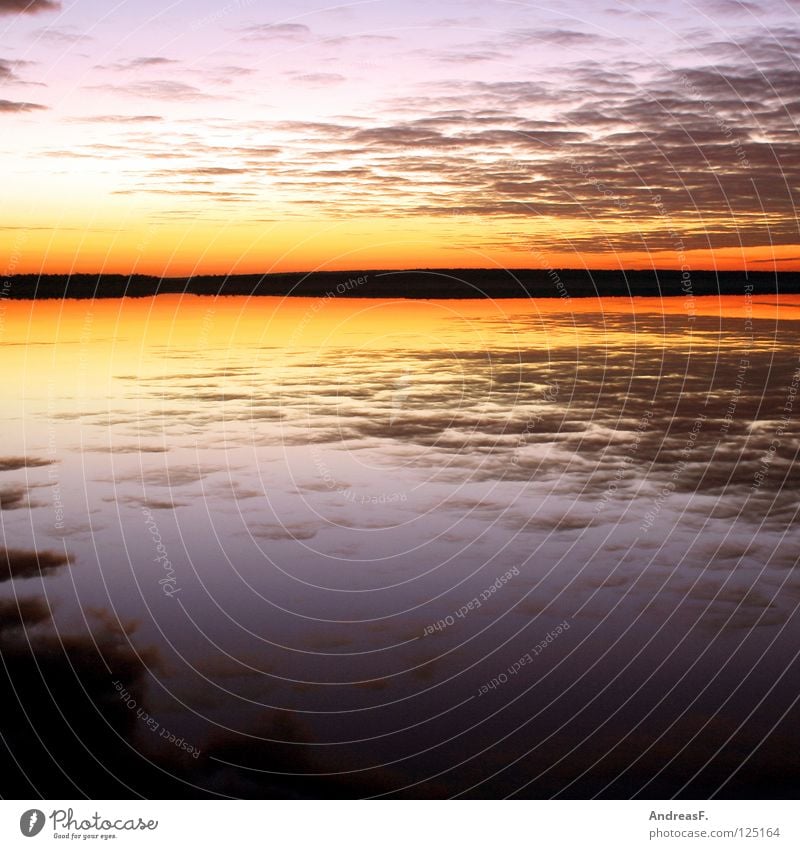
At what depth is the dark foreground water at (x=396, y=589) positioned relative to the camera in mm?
12445

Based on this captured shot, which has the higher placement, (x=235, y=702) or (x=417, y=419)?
(x=235, y=702)

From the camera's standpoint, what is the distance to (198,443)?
20.9 metres

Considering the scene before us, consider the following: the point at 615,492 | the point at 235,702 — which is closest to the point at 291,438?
the point at 615,492

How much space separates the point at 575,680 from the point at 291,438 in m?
9.47

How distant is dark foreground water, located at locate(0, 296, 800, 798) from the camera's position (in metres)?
12.4

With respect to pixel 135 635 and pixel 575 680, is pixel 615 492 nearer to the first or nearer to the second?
pixel 575 680
